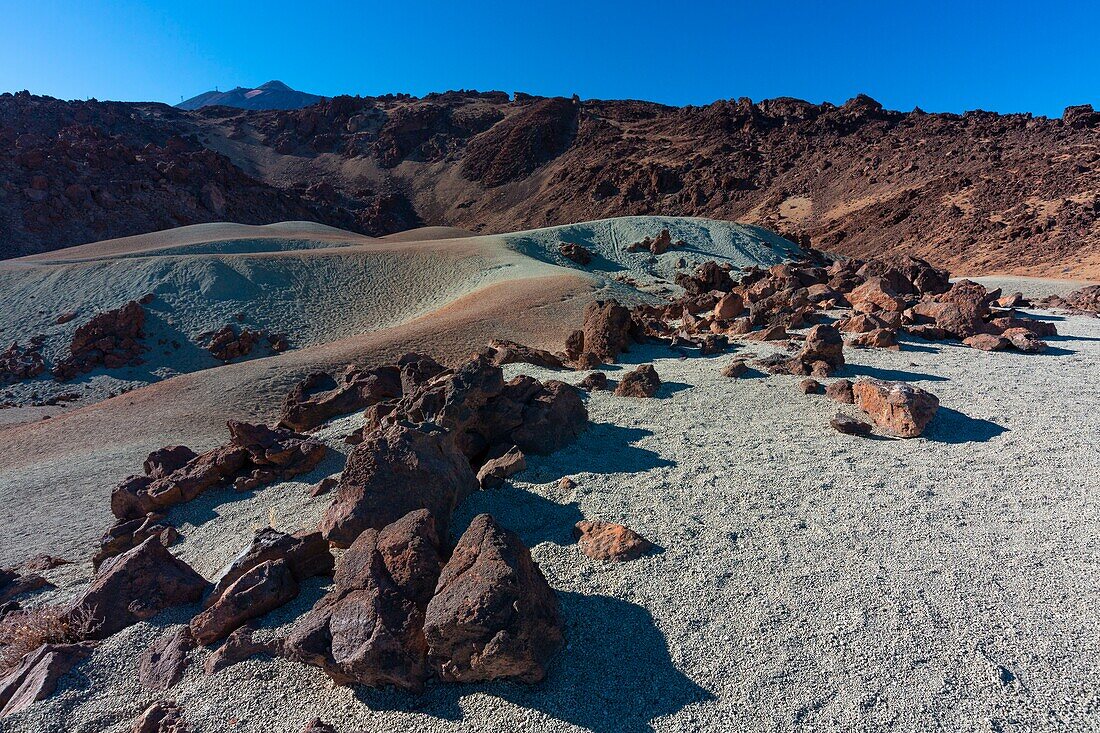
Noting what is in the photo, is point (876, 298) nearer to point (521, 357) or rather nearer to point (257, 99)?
point (521, 357)

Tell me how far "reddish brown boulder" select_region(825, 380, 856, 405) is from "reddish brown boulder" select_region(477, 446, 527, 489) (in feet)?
13.2

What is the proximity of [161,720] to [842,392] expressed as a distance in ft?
23.5

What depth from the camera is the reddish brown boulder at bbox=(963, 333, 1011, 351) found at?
349 inches

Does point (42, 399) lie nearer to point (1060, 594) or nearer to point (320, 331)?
point (320, 331)

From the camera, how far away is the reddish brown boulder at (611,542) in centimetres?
427

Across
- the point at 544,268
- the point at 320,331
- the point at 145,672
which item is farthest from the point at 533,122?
the point at 145,672

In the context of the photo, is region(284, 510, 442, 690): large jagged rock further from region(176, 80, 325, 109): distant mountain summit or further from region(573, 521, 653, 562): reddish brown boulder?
region(176, 80, 325, 109): distant mountain summit

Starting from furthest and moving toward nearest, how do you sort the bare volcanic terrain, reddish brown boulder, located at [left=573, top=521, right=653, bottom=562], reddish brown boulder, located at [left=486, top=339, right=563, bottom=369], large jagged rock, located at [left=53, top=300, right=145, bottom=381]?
1. the bare volcanic terrain
2. large jagged rock, located at [left=53, top=300, right=145, bottom=381]
3. reddish brown boulder, located at [left=486, top=339, right=563, bottom=369]
4. reddish brown boulder, located at [left=573, top=521, right=653, bottom=562]

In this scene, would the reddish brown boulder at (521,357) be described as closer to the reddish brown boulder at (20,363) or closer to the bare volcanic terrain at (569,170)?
the reddish brown boulder at (20,363)

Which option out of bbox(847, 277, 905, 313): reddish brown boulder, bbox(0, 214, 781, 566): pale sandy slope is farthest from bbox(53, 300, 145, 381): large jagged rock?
bbox(847, 277, 905, 313): reddish brown boulder

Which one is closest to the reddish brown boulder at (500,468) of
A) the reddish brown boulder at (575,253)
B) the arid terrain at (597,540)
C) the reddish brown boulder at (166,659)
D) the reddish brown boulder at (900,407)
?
the arid terrain at (597,540)

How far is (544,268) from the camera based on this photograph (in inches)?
853

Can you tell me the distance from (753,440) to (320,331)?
15.5 metres

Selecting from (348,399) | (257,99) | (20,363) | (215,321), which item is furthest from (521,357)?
(257,99)
